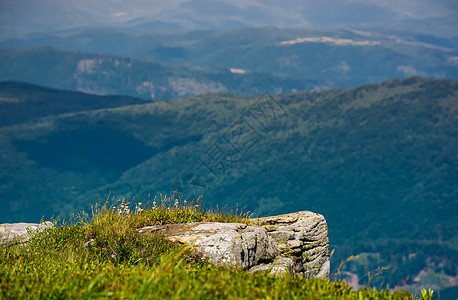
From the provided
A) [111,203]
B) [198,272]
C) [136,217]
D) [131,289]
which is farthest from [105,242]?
[131,289]

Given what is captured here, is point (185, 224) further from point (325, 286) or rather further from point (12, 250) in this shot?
point (325, 286)

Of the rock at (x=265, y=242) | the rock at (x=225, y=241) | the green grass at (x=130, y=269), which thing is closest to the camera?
the green grass at (x=130, y=269)

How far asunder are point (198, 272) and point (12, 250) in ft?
14.3

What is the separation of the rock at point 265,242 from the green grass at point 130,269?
0.41 m

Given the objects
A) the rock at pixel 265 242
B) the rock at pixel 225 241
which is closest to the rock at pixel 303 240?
the rock at pixel 265 242

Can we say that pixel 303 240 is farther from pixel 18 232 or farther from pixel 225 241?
pixel 18 232

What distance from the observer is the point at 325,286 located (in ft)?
20.2

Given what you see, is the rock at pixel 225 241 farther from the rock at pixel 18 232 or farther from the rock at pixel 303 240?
the rock at pixel 18 232

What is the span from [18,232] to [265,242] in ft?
19.6

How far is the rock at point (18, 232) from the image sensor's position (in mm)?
9477

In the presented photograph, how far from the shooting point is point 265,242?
29.6 feet

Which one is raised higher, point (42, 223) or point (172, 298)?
point (172, 298)

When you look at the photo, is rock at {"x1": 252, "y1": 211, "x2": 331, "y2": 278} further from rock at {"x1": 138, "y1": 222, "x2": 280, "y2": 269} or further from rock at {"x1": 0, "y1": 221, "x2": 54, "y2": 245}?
rock at {"x1": 0, "y1": 221, "x2": 54, "y2": 245}

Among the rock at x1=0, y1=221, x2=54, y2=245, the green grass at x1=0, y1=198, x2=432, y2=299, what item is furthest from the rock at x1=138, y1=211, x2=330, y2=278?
the rock at x1=0, y1=221, x2=54, y2=245
